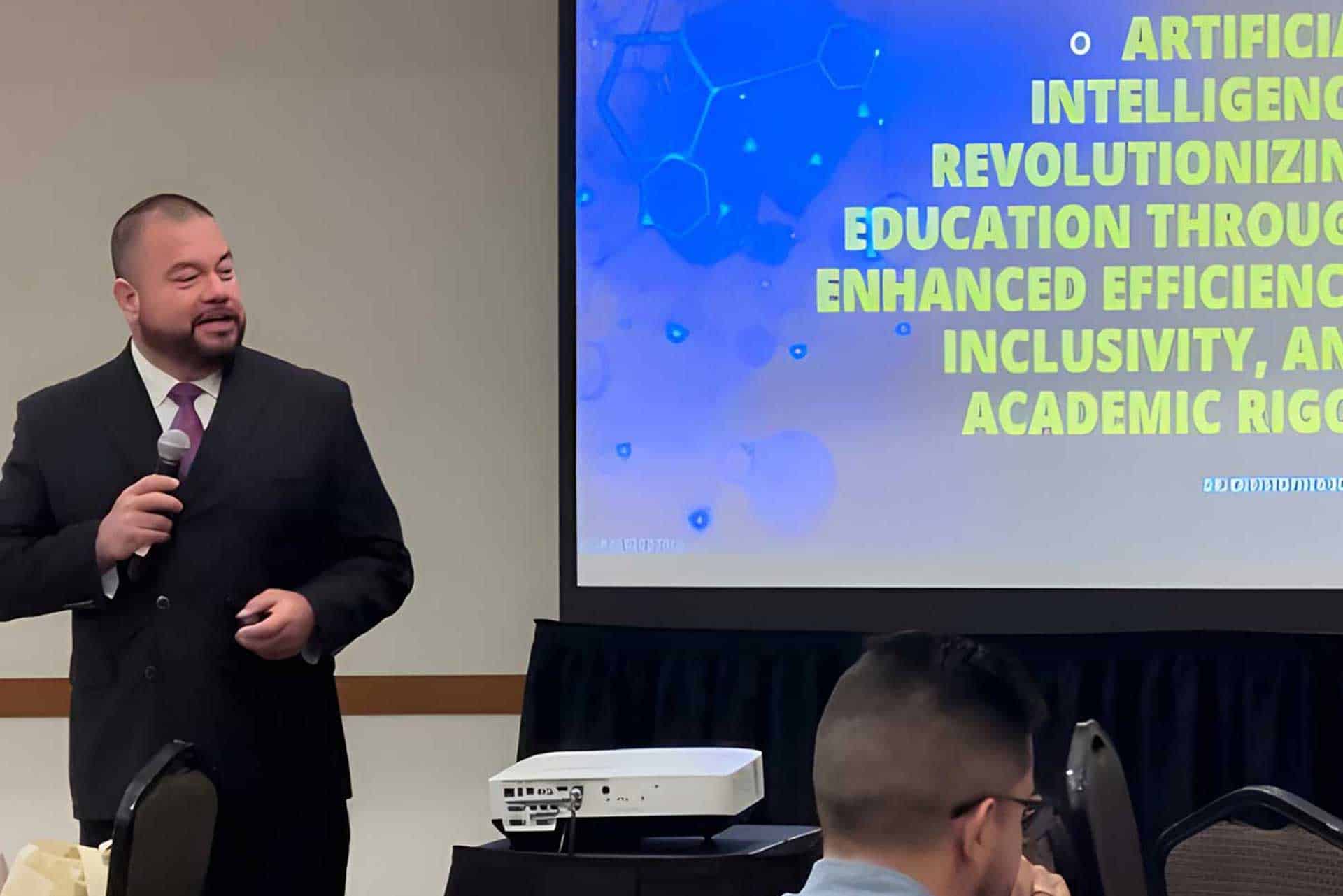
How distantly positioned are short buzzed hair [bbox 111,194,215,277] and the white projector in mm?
998

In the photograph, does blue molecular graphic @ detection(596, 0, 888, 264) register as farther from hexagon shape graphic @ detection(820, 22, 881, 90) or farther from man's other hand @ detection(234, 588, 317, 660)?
man's other hand @ detection(234, 588, 317, 660)

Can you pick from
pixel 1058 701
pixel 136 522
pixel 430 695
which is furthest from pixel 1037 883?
pixel 430 695

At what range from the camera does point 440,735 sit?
13.1ft

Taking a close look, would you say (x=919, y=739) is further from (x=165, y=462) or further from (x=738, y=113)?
(x=738, y=113)

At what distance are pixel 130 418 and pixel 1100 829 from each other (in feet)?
5.78

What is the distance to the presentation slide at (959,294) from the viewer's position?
3.30m

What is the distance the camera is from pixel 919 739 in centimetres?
131

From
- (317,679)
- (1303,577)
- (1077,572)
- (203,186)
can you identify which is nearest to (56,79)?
(203,186)

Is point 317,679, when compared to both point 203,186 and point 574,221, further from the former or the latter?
point 203,186

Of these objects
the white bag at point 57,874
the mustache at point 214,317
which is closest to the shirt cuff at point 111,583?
the mustache at point 214,317

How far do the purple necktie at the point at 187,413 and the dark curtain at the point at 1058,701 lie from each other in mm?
1128

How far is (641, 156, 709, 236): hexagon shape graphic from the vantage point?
3441 mm

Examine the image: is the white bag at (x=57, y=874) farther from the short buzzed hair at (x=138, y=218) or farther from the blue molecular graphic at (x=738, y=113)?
the blue molecular graphic at (x=738, y=113)

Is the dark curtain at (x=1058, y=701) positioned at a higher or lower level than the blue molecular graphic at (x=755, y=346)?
Answer: lower
